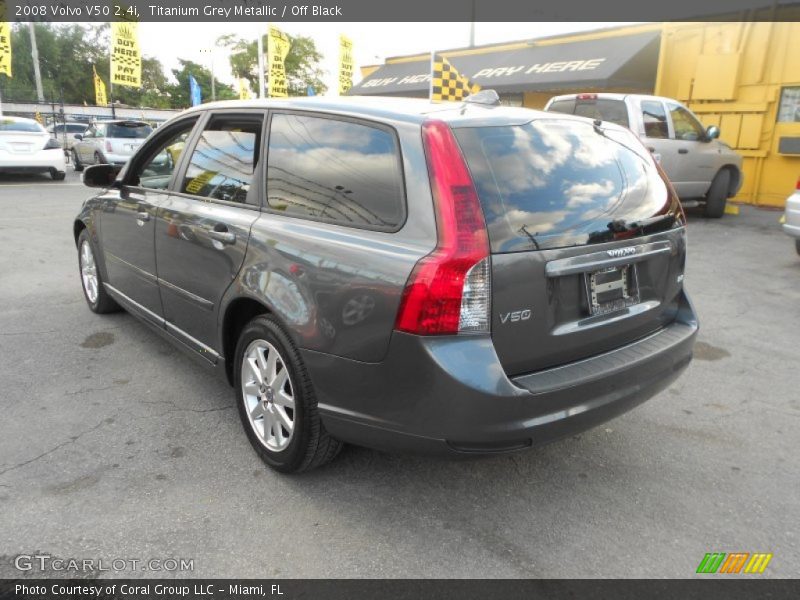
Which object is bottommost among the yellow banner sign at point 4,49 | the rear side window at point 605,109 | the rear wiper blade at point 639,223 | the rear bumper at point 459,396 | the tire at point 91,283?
the tire at point 91,283

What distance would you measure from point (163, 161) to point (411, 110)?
2.06 meters

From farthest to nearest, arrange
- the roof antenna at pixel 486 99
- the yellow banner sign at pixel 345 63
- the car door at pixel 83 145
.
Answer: the yellow banner sign at pixel 345 63, the car door at pixel 83 145, the roof antenna at pixel 486 99

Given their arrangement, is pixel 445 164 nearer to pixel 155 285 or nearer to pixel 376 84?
pixel 155 285

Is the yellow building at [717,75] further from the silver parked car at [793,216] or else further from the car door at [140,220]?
the car door at [140,220]

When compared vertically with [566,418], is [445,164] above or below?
above

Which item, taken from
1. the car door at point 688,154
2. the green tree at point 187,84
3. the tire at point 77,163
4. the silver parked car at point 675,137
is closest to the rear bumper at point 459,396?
the silver parked car at point 675,137

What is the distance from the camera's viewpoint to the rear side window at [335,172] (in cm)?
234

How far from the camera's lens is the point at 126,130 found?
16953 millimetres

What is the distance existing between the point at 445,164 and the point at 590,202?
695 mm

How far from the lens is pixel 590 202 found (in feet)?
8.18

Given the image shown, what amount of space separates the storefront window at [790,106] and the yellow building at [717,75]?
16 mm

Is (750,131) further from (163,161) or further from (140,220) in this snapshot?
(140,220)
